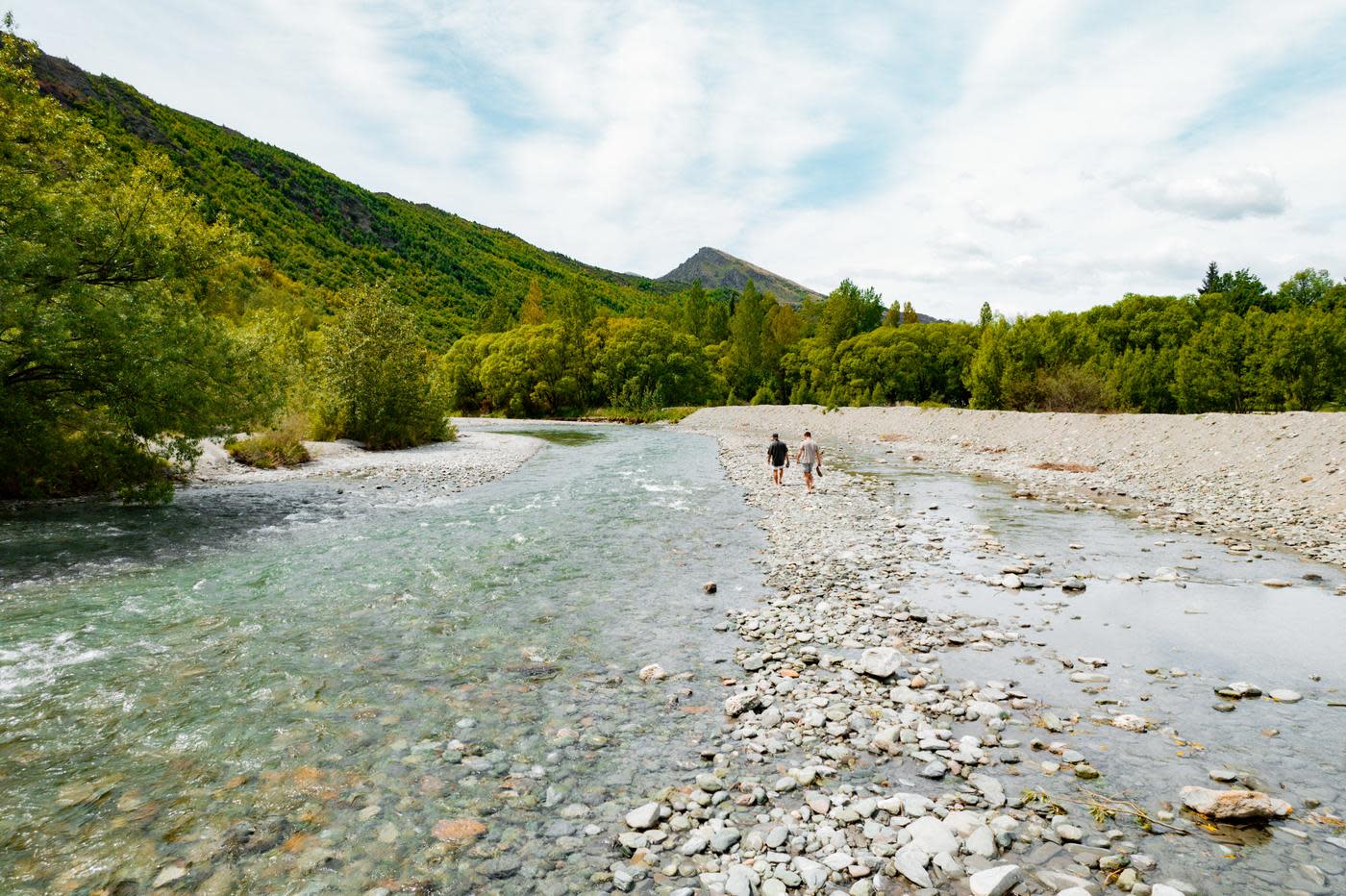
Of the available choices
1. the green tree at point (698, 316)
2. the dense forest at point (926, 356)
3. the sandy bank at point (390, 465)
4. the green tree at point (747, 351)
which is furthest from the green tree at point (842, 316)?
the sandy bank at point (390, 465)

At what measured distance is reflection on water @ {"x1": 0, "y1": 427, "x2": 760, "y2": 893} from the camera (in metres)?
5.25

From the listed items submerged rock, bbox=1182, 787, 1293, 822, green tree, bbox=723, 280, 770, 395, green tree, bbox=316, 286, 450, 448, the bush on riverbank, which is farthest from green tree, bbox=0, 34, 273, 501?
green tree, bbox=723, 280, 770, 395

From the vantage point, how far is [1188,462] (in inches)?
1128

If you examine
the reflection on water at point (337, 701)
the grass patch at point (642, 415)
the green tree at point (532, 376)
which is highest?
the green tree at point (532, 376)

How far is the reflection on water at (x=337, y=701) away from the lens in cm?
525

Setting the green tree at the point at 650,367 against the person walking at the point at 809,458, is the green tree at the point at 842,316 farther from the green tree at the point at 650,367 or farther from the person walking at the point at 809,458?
the person walking at the point at 809,458

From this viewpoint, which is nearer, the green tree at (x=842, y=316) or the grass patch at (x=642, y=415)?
the grass patch at (x=642, y=415)

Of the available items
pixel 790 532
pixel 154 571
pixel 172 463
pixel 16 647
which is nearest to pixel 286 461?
pixel 172 463

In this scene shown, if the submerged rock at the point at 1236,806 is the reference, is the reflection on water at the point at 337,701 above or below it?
below

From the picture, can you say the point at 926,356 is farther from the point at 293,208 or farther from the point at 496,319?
the point at 293,208

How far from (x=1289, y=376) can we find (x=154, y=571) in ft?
219

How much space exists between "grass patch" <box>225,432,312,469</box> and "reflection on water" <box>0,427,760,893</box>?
14717mm

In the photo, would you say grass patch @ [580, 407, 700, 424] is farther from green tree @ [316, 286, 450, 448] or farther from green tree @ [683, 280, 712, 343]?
green tree @ [316, 286, 450, 448]

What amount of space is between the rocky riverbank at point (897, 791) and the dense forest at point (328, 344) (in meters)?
18.2
